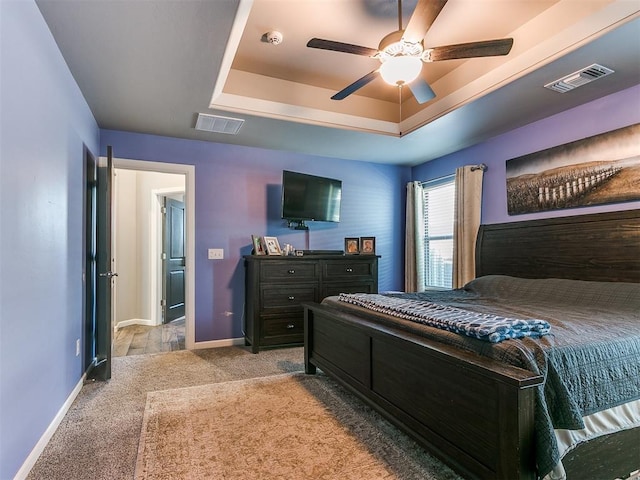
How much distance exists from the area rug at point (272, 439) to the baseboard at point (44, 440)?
48 cm

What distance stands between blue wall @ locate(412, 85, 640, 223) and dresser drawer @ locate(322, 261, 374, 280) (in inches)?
56.9

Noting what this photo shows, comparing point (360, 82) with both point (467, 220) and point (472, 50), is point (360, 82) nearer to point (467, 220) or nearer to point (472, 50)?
point (472, 50)

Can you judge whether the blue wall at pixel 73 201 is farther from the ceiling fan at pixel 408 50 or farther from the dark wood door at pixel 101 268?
the ceiling fan at pixel 408 50

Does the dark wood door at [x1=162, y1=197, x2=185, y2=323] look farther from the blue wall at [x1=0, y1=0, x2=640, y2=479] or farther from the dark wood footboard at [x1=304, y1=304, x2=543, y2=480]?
the dark wood footboard at [x1=304, y1=304, x2=543, y2=480]

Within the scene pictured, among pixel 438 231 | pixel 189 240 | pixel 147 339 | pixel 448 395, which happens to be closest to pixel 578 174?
pixel 438 231

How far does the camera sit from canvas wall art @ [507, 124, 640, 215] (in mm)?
2781

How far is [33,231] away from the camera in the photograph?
185cm

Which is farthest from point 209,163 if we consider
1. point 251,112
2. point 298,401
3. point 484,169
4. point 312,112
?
point 484,169

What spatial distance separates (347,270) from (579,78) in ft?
8.88

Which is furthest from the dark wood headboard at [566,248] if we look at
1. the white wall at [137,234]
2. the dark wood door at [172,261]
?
the dark wood door at [172,261]

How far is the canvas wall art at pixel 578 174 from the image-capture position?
278 cm

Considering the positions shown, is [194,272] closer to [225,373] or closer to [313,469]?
[225,373]

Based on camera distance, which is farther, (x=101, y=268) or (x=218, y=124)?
(x=218, y=124)

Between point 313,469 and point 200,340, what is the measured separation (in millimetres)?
2637
